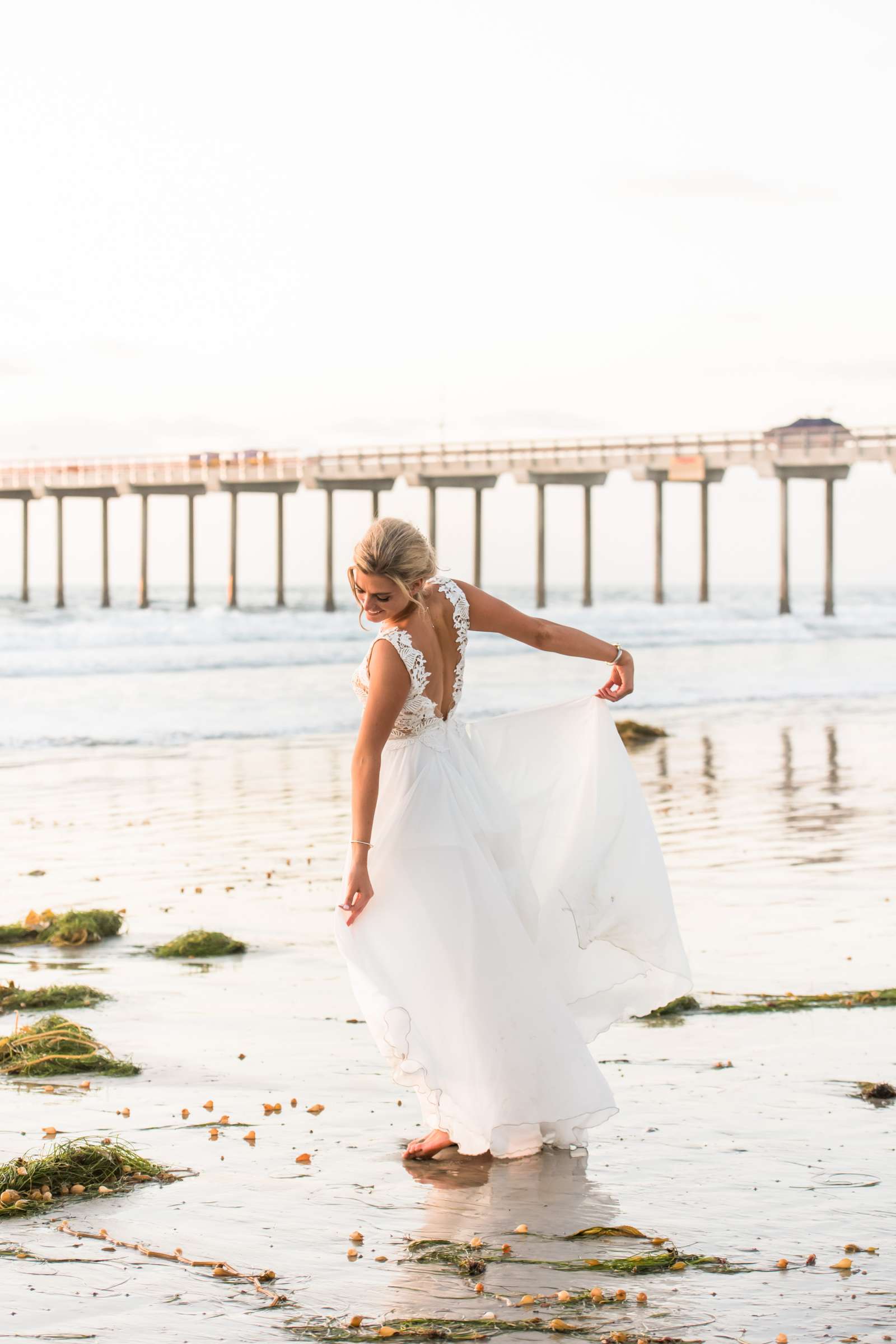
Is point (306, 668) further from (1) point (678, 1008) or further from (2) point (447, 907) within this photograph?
(2) point (447, 907)

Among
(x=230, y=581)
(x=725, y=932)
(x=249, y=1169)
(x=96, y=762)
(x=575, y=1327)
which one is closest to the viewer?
(x=575, y=1327)

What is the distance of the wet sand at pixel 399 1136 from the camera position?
2.69 m

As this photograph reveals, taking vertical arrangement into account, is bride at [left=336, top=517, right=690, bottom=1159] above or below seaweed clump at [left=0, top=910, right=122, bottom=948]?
above

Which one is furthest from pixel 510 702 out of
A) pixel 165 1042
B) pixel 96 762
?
pixel 165 1042

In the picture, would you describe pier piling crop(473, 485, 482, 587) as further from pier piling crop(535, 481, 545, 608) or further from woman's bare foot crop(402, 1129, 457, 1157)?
woman's bare foot crop(402, 1129, 457, 1157)

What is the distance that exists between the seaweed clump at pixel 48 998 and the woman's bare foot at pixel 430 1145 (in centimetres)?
176

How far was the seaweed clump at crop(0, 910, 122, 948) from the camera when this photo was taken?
231 inches

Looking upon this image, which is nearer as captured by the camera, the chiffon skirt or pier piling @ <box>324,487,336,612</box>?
the chiffon skirt

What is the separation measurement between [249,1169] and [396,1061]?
0.41 meters

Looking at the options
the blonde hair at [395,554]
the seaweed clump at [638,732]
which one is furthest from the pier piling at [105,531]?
the blonde hair at [395,554]

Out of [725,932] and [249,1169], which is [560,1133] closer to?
[249,1169]

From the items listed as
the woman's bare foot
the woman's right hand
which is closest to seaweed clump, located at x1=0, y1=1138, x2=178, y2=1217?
the woman's bare foot

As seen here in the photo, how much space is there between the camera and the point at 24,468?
139 feet

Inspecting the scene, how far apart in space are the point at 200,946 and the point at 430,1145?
2311 mm
